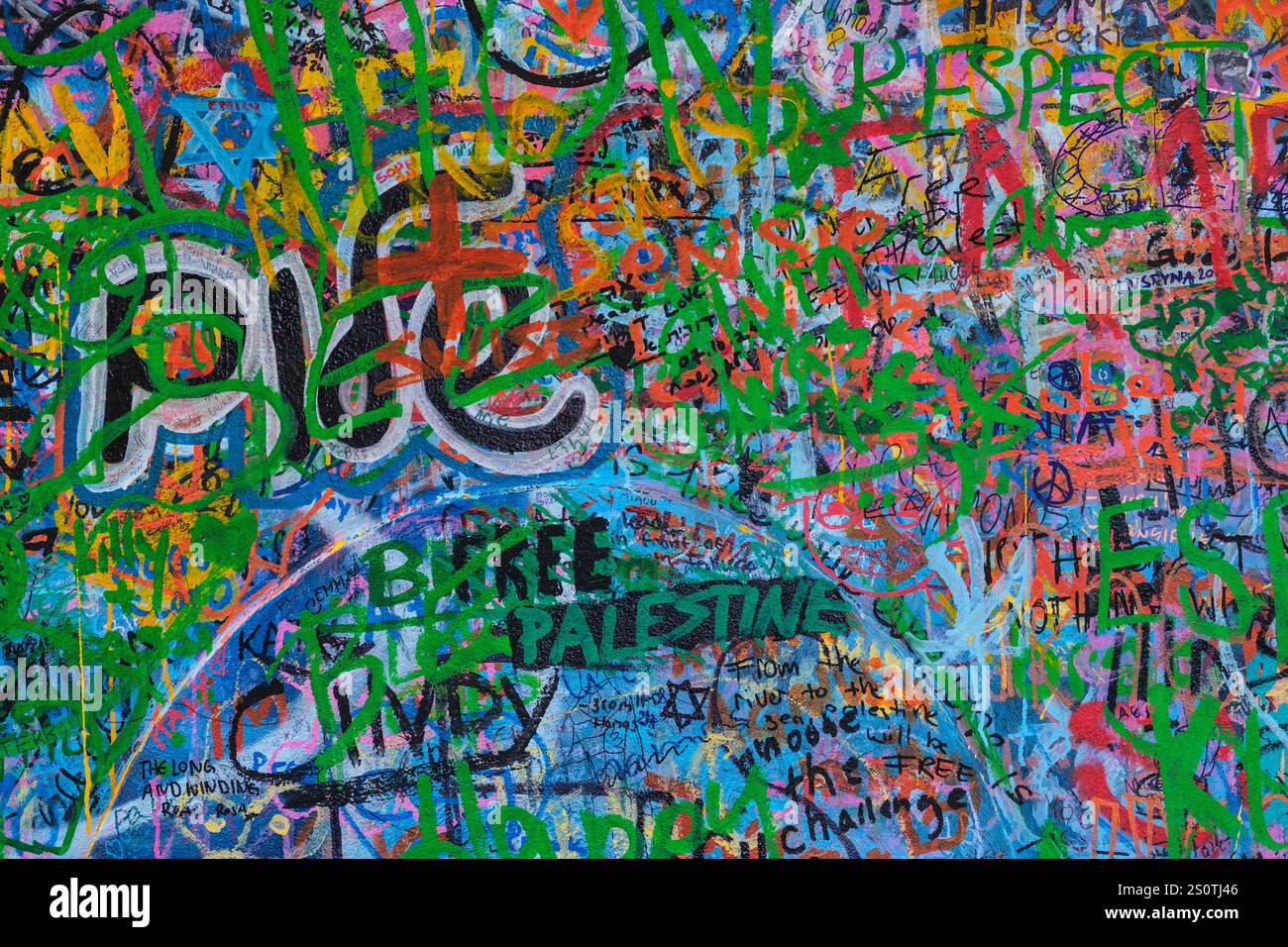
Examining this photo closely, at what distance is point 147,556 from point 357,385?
992 mm

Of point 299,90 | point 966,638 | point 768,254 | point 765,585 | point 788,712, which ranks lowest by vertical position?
point 788,712

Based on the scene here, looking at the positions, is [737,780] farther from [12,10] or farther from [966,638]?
[12,10]

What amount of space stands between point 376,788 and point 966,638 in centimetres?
219

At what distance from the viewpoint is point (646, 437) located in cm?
291

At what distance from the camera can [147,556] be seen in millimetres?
2945

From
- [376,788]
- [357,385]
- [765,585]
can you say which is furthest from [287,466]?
[765,585]

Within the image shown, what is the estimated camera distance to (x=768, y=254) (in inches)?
115

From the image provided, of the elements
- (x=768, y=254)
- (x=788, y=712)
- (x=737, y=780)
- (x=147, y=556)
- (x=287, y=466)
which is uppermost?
(x=768, y=254)

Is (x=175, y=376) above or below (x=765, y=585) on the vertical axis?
above

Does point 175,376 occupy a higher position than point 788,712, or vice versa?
point 175,376

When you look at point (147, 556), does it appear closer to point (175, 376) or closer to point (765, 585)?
point (175, 376)

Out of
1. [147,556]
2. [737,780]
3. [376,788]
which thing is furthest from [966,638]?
[147,556]

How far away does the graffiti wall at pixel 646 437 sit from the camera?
2900 millimetres

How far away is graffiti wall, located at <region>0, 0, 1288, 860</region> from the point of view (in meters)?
2.90
